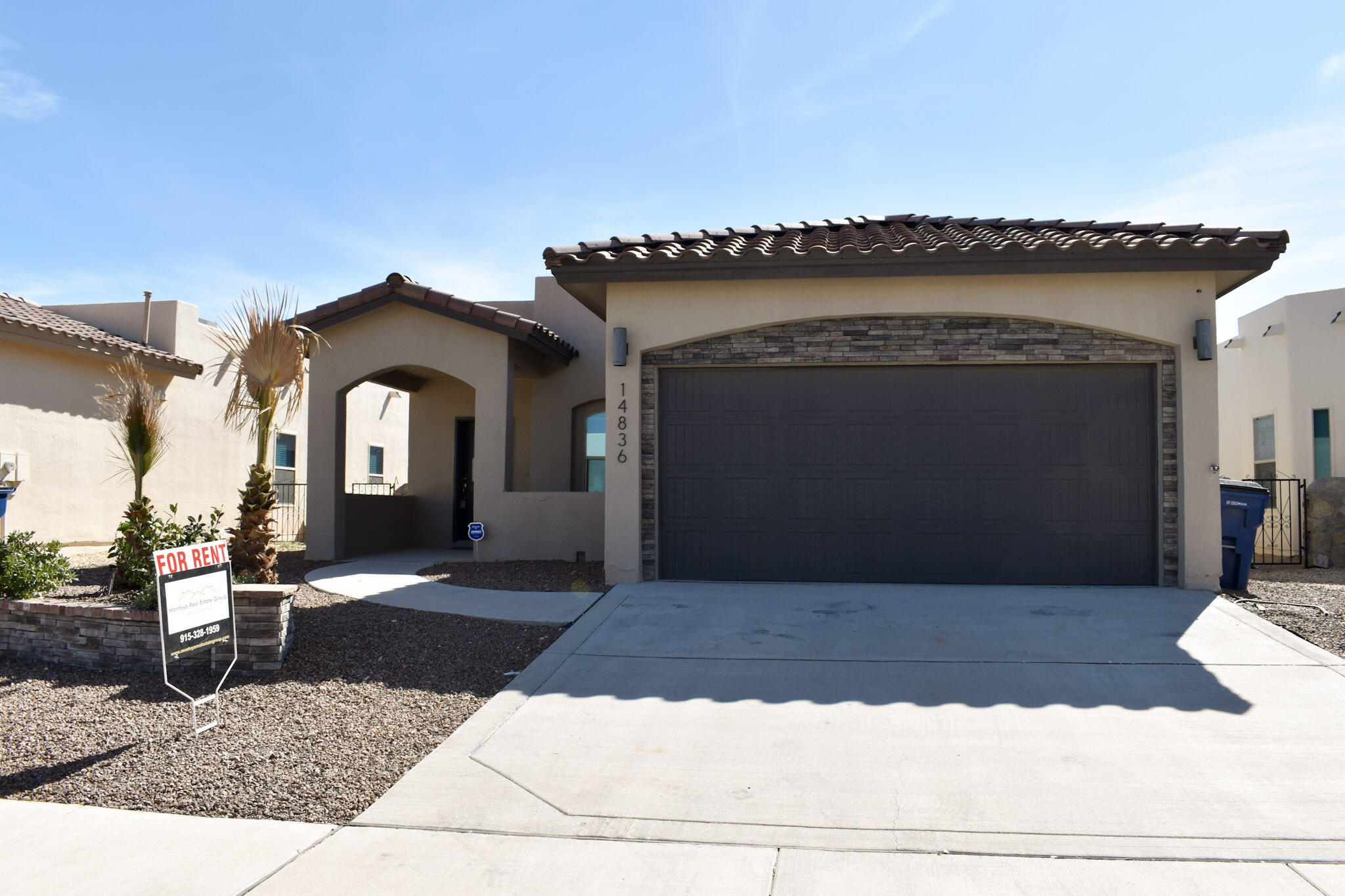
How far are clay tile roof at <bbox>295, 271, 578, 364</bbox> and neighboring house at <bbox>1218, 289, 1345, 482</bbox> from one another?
480 inches

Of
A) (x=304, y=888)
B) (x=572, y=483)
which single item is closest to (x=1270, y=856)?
(x=304, y=888)

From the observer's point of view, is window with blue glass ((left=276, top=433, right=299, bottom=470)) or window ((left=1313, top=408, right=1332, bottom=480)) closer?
window ((left=1313, top=408, right=1332, bottom=480))

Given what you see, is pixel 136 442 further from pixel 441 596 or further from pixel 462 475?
pixel 462 475

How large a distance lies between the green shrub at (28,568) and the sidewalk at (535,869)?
413 cm

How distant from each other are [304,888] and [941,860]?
2758 mm

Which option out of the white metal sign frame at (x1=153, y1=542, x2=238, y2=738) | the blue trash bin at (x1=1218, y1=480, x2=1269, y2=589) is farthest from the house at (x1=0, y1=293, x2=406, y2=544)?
the blue trash bin at (x1=1218, y1=480, x2=1269, y2=589)

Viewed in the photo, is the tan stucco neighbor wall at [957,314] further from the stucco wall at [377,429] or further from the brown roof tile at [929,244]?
the stucco wall at [377,429]

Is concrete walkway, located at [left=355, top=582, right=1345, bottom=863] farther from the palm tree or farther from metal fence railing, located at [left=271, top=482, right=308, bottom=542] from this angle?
metal fence railing, located at [left=271, top=482, right=308, bottom=542]

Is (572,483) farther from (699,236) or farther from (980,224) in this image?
(980,224)

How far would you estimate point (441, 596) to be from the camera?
374 inches

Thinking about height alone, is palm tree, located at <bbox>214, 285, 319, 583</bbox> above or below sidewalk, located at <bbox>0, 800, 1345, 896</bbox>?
above

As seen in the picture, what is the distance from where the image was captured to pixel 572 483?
1527 centimetres

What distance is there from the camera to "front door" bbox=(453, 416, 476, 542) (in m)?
16.2

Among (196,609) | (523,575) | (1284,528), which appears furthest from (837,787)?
(1284,528)
